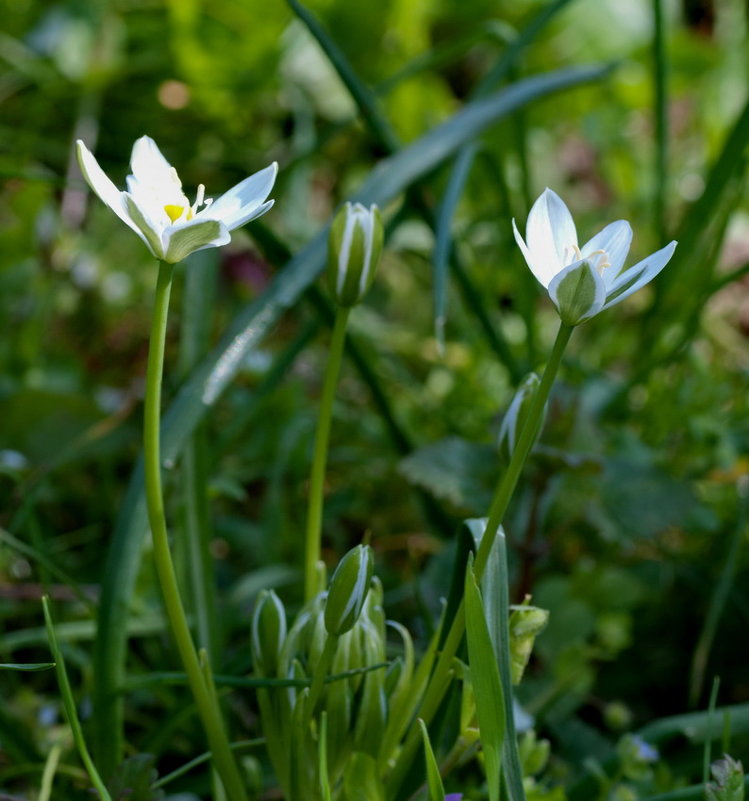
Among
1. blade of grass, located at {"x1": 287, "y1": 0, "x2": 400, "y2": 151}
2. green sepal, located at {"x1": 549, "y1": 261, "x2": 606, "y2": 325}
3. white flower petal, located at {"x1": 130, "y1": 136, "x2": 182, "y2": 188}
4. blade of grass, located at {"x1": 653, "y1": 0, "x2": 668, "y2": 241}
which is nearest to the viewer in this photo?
green sepal, located at {"x1": 549, "y1": 261, "x2": 606, "y2": 325}

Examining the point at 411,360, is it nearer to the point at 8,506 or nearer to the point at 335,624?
the point at 8,506

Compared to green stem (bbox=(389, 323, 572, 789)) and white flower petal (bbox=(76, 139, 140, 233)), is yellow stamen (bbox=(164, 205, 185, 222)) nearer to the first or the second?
white flower petal (bbox=(76, 139, 140, 233))

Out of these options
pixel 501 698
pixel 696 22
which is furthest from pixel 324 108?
pixel 501 698

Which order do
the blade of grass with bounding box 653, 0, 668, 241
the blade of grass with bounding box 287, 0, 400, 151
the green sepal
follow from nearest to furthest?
the green sepal → the blade of grass with bounding box 287, 0, 400, 151 → the blade of grass with bounding box 653, 0, 668, 241

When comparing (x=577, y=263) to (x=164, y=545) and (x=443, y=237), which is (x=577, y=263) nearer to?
(x=164, y=545)

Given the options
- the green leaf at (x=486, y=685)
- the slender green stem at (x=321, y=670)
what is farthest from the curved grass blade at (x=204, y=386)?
the green leaf at (x=486, y=685)

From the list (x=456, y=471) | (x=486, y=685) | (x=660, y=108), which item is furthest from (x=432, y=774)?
Result: (x=660, y=108)

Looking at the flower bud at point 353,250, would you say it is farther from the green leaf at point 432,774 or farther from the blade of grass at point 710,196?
the blade of grass at point 710,196

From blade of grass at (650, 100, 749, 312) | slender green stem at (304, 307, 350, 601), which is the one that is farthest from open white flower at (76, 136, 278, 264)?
blade of grass at (650, 100, 749, 312)
